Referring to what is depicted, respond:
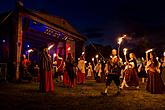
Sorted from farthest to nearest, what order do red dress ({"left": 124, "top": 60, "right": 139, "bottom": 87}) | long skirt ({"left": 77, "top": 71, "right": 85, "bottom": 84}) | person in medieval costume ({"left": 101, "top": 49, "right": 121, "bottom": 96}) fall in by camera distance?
long skirt ({"left": 77, "top": 71, "right": 85, "bottom": 84})
red dress ({"left": 124, "top": 60, "right": 139, "bottom": 87})
person in medieval costume ({"left": 101, "top": 49, "right": 121, "bottom": 96})

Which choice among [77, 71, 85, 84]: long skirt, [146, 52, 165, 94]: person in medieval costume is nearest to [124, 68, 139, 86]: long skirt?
[146, 52, 165, 94]: person in medieval costume

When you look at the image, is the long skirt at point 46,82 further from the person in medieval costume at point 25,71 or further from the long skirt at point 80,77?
the person in medieval costume at point 25,71

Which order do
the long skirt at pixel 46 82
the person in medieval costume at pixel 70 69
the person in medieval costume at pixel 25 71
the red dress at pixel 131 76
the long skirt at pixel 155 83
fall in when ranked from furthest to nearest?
1. the person in medieval costume at pixel 25 71
2. the red dress at pixel 131 76
3. the person in medieval costume at pixel 70 69
4. the long skirt at pixel 155 83
5. the long skirt at pixel 46 82

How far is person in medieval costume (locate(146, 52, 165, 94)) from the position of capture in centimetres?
1269

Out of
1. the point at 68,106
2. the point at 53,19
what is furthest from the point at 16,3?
the point at 68,106

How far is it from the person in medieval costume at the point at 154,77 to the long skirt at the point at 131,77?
2244 mm

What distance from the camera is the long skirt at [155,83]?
1267cm

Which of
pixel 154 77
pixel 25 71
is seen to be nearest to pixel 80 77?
pixel 25 71

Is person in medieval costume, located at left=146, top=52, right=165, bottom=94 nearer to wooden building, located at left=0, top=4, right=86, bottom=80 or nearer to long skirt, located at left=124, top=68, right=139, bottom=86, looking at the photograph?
long skirt, located at left=124, top=68, right=139, bottom=86

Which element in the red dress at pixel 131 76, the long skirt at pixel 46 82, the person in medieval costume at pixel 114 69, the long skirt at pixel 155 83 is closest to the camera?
the person in medieval costume at pixel 114 69

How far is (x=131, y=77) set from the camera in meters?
15.4

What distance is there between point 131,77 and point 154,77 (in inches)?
104

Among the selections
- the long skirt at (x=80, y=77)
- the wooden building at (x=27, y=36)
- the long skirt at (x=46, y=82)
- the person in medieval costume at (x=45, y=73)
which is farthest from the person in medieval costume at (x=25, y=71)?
the long skirt at (x=46, y=82)

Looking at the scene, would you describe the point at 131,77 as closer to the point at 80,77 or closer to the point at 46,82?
the point at 80,77
